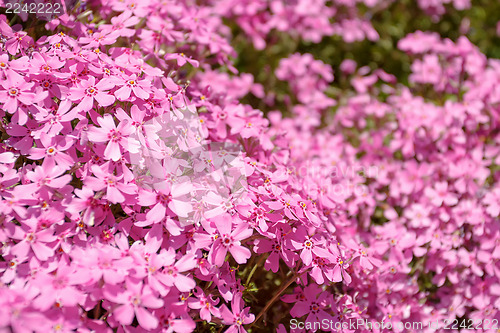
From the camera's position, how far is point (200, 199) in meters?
2.03

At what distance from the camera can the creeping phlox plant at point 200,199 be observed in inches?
67.9

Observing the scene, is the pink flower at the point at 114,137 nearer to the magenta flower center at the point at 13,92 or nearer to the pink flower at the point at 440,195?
the magenta flower center at the point at 13,92

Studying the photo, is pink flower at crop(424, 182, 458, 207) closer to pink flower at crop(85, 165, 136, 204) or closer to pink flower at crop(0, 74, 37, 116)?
pink flower at crop(85, 165, 136, 204)

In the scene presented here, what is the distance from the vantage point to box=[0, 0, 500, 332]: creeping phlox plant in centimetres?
173

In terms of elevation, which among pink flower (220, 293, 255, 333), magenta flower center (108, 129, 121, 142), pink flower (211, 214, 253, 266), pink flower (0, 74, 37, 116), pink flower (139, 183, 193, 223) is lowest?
pink flower (220, 293, 255, 333)

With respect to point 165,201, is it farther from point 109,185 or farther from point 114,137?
point 114,137

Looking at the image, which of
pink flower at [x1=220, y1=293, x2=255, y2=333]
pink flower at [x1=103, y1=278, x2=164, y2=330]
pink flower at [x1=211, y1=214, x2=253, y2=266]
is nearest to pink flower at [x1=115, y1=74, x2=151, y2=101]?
pink flower at [x1=211, y1=214, x2=253, y2=266]

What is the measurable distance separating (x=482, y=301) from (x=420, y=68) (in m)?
2.19

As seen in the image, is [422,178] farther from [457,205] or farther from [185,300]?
[185,300]

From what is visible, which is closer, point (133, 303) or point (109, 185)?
point (133, 303)

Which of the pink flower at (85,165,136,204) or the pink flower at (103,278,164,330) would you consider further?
the pink flower at (85,165,136,204)

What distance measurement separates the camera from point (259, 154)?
2.53 meters

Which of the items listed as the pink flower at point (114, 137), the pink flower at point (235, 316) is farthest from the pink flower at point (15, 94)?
the pink flower at point (235, 316)

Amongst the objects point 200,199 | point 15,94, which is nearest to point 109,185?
point 200,199
